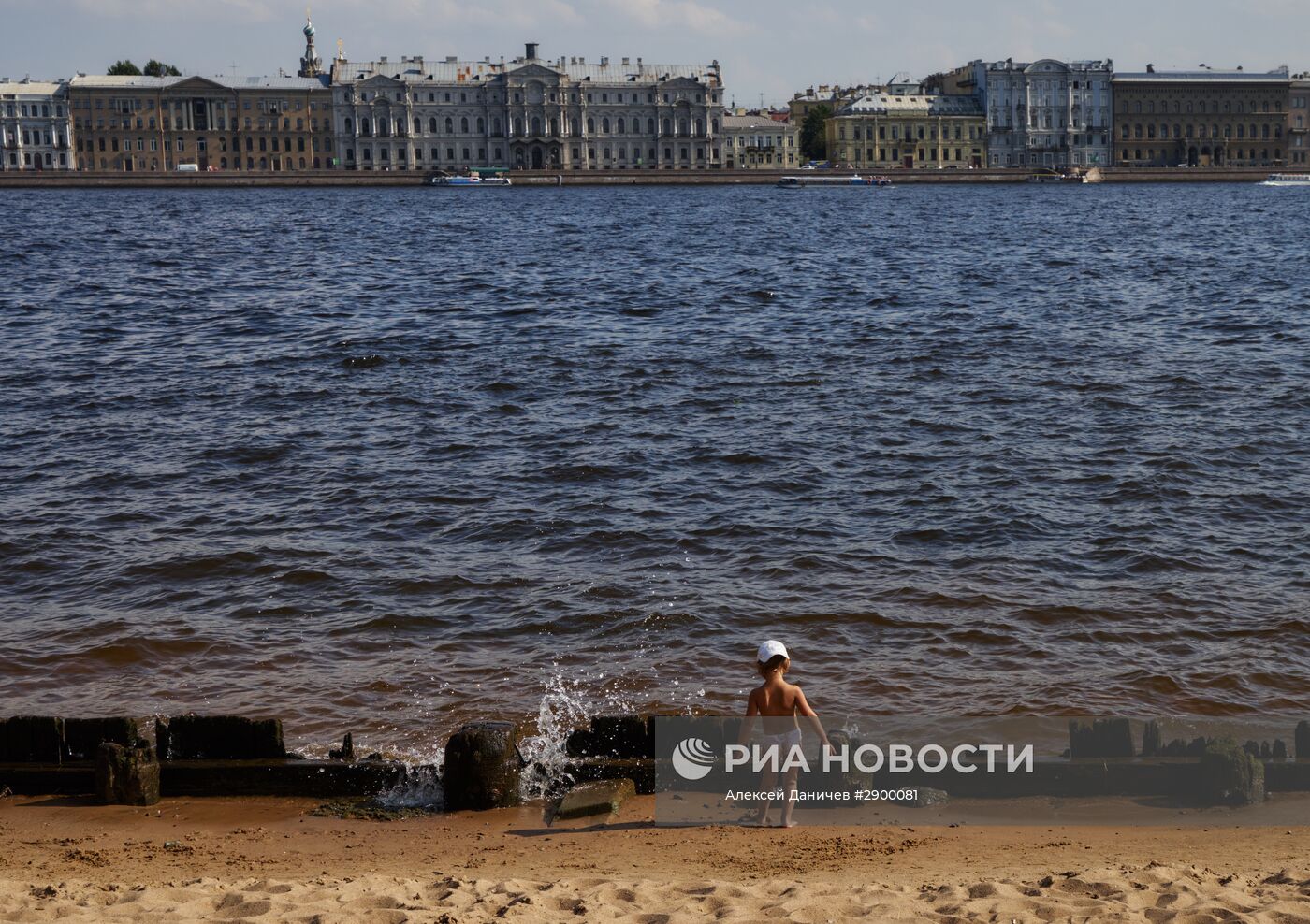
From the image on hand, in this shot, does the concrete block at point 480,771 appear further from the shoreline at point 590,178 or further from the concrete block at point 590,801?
the shoreline at point 590,178

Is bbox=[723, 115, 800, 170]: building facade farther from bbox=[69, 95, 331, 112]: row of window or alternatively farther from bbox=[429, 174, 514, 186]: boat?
bbox=[69, 95, 331, 112]: row of window

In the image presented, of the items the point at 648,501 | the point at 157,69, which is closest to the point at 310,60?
the point at 157,69

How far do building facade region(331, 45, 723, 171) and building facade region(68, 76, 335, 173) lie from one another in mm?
3517

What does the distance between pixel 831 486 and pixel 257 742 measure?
342 inches

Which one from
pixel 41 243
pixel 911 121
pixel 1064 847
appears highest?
pixel 911 121

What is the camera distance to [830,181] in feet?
421

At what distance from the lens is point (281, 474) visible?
16422 mm

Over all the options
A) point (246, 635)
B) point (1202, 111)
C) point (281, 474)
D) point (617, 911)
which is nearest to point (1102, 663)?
point (617, 911)

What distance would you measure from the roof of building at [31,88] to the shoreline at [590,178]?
10.5 metres

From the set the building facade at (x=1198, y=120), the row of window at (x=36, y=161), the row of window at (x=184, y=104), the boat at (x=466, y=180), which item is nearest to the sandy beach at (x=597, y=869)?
the boat at (x=466, y=180)

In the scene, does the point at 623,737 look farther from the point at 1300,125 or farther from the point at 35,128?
the point at 1300,125

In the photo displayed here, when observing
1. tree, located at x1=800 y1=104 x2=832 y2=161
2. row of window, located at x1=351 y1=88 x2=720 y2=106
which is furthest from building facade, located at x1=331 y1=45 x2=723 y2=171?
tree, located at x1=800 y1=104 x2=832 y2=161

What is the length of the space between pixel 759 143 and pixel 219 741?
5456 inches

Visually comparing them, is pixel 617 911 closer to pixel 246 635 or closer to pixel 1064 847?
pixel 1064 847
